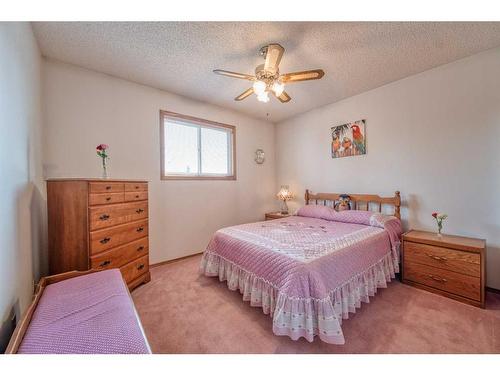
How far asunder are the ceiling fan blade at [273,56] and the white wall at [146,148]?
1.85 metres

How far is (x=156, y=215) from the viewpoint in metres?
2.97

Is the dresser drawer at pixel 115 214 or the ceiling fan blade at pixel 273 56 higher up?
Result: the ceiling fan blade at pixel 273 56

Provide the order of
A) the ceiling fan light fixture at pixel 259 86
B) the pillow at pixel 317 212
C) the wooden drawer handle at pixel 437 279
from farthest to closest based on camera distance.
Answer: the pillow at pixel 317 212 → the wooden drawer handle at pixel 437 279 → the ceiling fan light fixture at pixel 259 86

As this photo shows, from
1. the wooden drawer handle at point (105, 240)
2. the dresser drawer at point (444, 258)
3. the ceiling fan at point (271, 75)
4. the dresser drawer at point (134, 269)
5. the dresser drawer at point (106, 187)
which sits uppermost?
the ceiling fan at point (271, 75)

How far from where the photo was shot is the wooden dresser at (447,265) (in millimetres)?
1880

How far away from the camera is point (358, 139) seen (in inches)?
126

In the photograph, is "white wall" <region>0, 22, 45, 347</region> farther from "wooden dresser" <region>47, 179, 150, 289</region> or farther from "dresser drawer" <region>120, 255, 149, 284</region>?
"dresser drawer" <region>120, 255, 149, 284</region>

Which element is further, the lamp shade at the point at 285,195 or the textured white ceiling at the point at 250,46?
the lamp shade at the point at 285,195

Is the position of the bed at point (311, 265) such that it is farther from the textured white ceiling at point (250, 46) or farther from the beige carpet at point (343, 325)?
the textured white ceiling at point (250, 46)

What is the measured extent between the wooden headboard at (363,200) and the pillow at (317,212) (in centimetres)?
41

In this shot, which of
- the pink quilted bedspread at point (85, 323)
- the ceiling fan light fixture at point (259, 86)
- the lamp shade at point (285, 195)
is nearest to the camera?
the pink quilted bedspread at point (85, 323)

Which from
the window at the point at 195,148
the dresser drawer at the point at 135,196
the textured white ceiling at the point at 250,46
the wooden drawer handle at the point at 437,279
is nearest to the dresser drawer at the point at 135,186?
the dresser drawer at the point at 135,196
